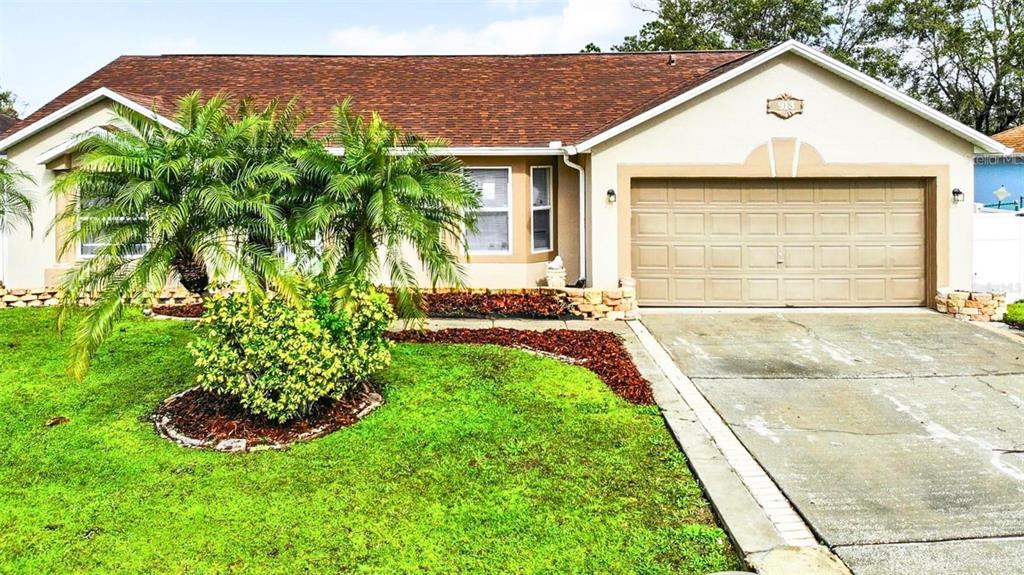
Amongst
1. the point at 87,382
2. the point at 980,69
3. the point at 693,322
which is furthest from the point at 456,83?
the point at 980,69

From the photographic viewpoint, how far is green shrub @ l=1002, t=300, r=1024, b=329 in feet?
40.2

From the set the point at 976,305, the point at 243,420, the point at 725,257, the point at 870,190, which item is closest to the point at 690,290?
the point at 725,257

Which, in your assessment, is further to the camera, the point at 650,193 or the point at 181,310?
the point at 650,193

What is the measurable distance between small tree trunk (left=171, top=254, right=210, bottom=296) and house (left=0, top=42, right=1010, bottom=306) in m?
6.72

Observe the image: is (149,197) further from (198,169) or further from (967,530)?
(967,530)

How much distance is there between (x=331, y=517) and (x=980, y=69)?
43.2m

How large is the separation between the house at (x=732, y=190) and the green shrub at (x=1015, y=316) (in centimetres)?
89

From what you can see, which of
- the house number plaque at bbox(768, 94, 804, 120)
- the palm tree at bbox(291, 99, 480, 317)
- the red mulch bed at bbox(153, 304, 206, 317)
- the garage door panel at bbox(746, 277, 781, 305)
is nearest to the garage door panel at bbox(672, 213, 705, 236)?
the garage door panel at bbox(746, 277, 781, 305)

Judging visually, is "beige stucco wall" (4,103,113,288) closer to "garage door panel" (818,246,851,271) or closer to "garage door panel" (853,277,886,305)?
"garage door panel" (818,246,851,271)

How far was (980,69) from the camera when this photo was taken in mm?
39062

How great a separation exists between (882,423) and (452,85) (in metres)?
12.5

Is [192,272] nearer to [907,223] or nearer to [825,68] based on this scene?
[825,68]

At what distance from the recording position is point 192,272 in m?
7.76

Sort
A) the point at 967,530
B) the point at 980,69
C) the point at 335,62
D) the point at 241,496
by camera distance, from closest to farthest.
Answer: the point at 967,530 < the point at 241,496 < the point at 335,62 < the point at 980,69
